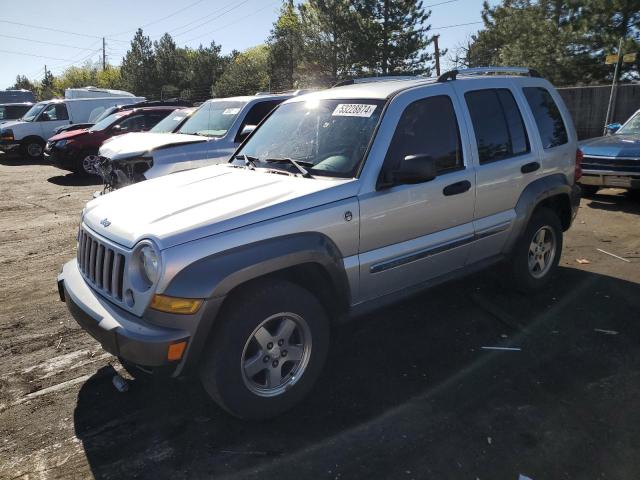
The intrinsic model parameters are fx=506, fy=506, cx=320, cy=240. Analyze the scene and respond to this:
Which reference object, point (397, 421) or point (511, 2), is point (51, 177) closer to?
point (397, 421)

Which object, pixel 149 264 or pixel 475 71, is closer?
pixel 149 264

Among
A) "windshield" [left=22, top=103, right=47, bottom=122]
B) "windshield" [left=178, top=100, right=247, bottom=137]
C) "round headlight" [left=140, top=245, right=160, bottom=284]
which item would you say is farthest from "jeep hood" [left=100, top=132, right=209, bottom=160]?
"windshield" [left=22, top=103, right=47, bottom=122]

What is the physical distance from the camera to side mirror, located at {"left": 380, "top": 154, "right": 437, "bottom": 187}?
3.22 m

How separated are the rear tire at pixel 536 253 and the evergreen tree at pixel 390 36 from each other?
27724 mm

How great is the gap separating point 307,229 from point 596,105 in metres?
17.2

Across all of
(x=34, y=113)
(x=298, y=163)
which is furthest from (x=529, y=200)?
(x=34, y=113)

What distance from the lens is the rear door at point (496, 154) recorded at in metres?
4.05

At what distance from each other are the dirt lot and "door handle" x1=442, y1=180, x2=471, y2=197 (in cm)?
117

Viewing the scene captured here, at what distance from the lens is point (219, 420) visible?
308 centimetres

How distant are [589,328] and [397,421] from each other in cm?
213

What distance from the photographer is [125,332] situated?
2637 mm

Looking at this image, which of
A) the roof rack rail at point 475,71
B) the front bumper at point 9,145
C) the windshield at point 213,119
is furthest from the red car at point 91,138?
the roof rack rail at point 475,71

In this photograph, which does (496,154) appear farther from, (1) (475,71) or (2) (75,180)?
(2) (75,180)

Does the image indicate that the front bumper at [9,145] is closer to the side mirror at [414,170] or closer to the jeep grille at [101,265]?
the jeep grille at [101,265]
